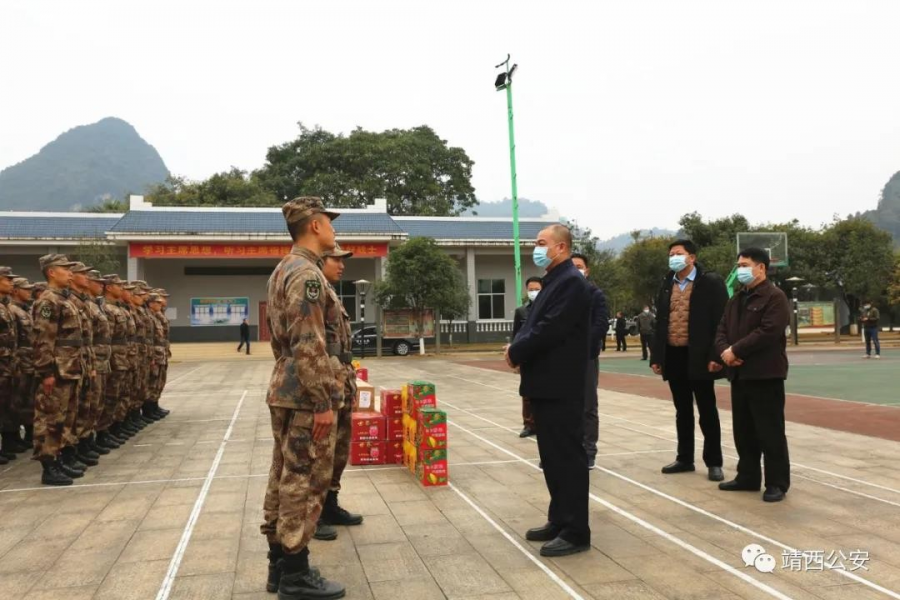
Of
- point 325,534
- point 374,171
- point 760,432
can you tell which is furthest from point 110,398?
point 374,171

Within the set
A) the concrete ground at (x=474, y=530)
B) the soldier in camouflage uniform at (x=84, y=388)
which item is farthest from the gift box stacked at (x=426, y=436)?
the soldier in camouflage uniform at (x=84, y=388)

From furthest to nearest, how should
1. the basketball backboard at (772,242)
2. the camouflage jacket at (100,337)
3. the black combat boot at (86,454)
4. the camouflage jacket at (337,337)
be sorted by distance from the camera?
the basketball backboard at (772,242) → the camouflage jacket at (100,337) → the black combat boot at (86,454) → the camouflage jacket at (337,337)

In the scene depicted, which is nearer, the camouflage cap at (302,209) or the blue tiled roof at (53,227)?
the camouflage cap at (302,209)

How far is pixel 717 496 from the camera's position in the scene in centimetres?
523

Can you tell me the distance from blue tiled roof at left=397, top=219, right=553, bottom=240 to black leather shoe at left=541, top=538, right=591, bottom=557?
3008 cm

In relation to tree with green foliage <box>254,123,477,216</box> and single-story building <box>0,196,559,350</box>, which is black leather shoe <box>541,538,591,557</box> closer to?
single-story building <box>0,196,559,350</box>

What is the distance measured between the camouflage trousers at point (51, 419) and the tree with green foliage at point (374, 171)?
37477mm

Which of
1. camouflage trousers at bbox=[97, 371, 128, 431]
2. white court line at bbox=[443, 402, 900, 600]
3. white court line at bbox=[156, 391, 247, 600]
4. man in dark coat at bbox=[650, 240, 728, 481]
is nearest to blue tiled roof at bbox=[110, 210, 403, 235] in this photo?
camouflage trousers at bbox=[97, 371, 128, 431]

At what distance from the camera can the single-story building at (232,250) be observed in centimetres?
2961

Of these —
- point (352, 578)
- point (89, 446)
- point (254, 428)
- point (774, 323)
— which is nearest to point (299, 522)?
point (352, 578)

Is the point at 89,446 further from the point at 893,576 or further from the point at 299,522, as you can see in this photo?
the point at 893,576

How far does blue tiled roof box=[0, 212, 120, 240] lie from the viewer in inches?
1164

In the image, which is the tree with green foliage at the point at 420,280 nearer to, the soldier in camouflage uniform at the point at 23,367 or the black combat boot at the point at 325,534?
the soldier in camouflage uniform at the point at 23,367

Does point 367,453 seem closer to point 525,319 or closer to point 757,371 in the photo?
point 525,319
